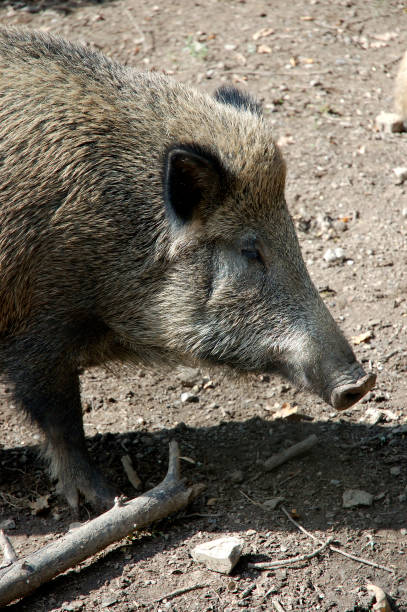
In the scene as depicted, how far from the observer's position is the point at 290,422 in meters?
4.65

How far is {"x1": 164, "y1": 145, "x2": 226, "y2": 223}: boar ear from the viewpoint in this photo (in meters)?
3.62

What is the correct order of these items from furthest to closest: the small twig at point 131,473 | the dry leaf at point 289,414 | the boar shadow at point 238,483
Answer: the dry leaf at point 289,414 < the small twig at point 131,473 < the boar shadow at point 238,483

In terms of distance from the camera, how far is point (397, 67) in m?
7.78

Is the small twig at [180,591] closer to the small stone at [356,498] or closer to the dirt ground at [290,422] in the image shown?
the dirt ground at [290,422]

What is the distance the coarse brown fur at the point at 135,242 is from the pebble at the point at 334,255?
1784 mm

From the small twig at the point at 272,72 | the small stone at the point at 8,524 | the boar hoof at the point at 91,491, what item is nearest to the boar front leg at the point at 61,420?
the boar hoof at the point at 91,491

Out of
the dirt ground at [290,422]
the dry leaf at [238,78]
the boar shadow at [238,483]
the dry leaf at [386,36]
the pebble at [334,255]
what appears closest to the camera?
the dirt ground at [290,422]

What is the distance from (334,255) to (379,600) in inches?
116

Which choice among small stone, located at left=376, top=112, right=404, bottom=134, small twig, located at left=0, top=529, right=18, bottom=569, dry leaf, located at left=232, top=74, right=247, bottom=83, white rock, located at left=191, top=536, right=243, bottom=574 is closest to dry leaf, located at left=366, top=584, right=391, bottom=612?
white rock, located at left=191, top=536, right=243, bottom=574

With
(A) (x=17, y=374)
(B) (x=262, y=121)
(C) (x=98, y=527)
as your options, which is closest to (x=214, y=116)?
(B) (x=262, y=121)

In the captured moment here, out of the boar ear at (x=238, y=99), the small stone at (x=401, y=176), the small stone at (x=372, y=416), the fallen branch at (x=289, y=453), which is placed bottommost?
the small stone at (x=372, y=416)

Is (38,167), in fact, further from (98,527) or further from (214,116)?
(98,527)

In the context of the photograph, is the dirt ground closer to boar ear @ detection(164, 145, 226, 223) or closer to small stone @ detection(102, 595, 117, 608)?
small stone @ detection(102, 595, 117, 608)

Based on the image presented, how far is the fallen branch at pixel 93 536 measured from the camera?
3.36m
